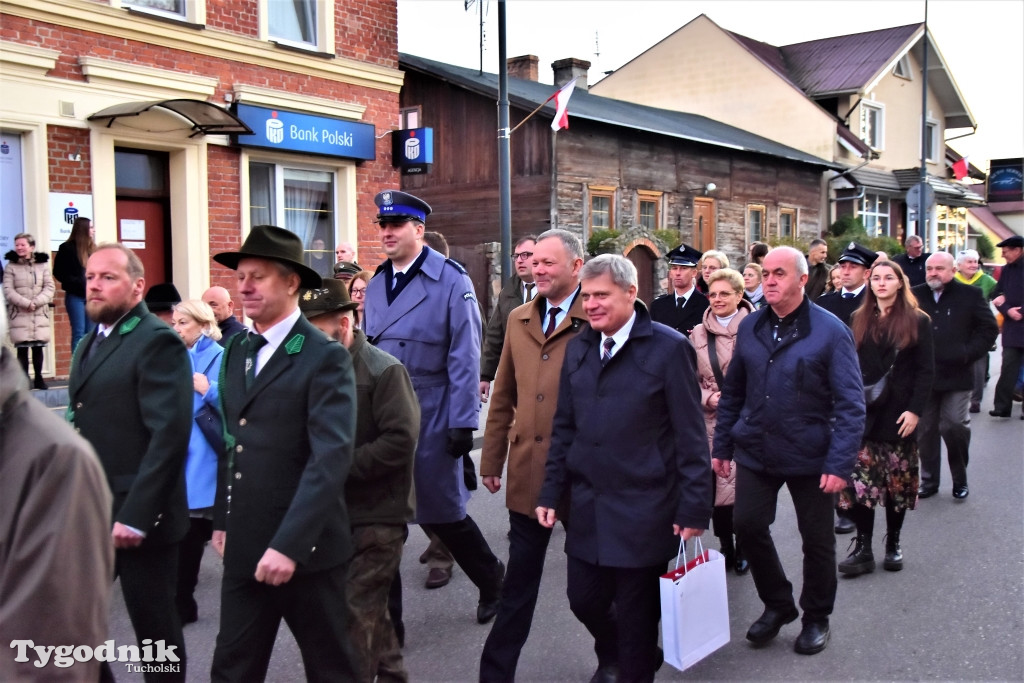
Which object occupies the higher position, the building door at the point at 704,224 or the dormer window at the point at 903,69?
the dormer window at the point at 903,69

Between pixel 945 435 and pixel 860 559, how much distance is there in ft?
8.09

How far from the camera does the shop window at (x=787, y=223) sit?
30.3 metres

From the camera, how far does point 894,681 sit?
4.30m

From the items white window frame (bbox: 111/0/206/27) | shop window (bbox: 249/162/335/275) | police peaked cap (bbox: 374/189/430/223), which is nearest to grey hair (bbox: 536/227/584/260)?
police peaked cap (bbox: 374/189/430/223)

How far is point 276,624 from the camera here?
326cm

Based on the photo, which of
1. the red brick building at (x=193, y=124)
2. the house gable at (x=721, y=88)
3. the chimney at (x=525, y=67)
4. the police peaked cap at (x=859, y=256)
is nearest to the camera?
the police peaked cap at (x=859, y=256)

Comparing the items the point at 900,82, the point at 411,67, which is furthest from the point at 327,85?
the point at 900,82

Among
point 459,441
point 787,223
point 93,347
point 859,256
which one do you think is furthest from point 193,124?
point 787,223

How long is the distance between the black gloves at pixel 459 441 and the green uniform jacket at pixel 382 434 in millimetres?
876

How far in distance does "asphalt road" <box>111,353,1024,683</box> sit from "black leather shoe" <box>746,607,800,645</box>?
55 millimetres

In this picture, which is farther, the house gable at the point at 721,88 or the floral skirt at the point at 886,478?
the house gable at the point at 721,88

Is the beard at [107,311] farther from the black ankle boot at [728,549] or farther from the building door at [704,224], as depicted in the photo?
the building door at [704,224]

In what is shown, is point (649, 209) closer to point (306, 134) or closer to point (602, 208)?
point (602, 208)

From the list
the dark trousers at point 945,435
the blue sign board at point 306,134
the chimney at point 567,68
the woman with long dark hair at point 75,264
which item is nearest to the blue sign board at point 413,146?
the blue sign board at point 306,134
